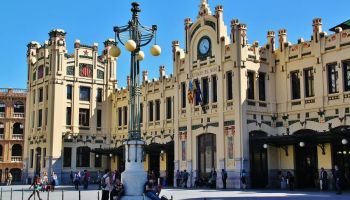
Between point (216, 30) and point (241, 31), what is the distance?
2812mm

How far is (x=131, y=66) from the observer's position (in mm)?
20516

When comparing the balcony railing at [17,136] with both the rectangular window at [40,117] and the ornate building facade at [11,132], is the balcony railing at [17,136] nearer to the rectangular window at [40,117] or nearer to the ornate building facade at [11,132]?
the ornate building facade at [11,132]

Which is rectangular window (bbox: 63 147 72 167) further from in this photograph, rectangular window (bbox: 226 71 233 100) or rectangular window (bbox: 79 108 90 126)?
rectangular window (bbox: 226 71 233 100)

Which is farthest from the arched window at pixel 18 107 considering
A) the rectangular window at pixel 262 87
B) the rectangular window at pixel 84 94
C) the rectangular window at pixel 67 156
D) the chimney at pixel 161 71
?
the rectangular window at pixel 262 87

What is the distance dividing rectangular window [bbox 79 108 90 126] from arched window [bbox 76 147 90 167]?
2859mm

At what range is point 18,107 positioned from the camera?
7500cm

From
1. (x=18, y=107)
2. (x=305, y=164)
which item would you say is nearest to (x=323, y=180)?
(x=305, y=164)

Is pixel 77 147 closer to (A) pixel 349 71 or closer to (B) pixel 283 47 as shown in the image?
(B) pixel 283 47

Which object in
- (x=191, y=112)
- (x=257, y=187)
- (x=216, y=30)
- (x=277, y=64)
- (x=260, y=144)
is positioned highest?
(x=216, y=30)

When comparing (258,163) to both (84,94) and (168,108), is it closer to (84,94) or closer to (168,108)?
(168,108)

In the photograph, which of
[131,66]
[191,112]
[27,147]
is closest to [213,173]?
[191,112]

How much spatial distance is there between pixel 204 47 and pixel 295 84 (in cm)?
833

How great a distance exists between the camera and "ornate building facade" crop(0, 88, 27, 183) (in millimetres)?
71500

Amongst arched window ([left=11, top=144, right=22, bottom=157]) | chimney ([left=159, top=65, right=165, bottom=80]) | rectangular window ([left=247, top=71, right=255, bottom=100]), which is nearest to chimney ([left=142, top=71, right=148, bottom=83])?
chimney ([left=159, top=65, right=165, bottom=80])
